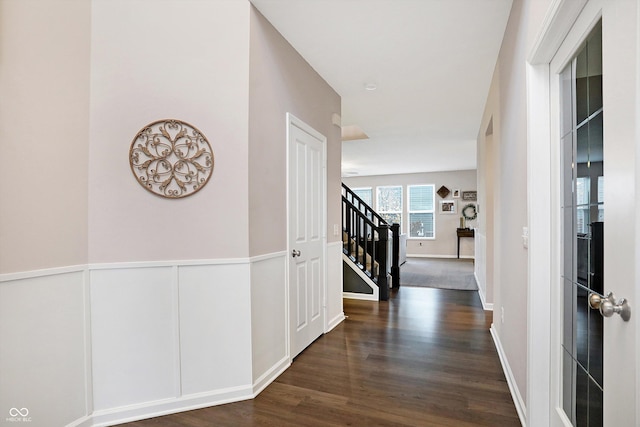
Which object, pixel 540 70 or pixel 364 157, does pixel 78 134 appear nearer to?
pixel 540 70

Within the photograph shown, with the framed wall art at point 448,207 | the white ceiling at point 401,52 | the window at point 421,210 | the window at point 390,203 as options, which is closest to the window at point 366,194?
the window at point 390,203

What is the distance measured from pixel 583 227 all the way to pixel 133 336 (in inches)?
93.3

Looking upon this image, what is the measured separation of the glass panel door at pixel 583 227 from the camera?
1161 millimetres

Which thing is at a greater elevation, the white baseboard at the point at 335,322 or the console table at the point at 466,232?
the console table at the point at 466,232

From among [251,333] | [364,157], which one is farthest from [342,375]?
[364,157]

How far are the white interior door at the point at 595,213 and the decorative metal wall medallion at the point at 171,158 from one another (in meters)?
1.93

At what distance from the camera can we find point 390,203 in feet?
35.5

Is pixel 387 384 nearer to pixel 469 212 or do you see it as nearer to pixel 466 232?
pixel 466 232

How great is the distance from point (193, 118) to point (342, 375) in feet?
6.91

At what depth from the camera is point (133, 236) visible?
202 cm

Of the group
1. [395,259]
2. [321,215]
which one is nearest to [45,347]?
[321,215]

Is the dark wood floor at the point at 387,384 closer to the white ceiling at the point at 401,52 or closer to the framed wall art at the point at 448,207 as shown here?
the white ceiling at the point at 401,52

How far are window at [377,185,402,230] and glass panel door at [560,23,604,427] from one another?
9185mm

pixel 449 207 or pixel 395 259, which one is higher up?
pixel 449 207
